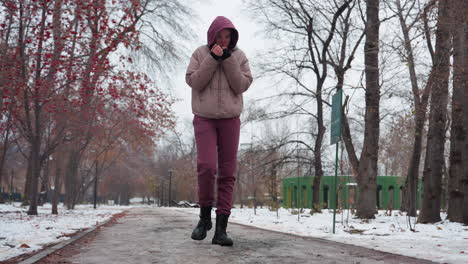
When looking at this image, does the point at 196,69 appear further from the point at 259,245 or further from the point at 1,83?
the point at 1,83

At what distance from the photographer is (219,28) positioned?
13.6 ft

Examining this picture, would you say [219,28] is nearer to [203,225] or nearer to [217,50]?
[217,50]

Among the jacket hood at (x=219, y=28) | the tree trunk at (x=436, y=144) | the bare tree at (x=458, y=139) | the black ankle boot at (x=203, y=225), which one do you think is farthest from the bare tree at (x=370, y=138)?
the black ankle boot at (x=203, y=225)

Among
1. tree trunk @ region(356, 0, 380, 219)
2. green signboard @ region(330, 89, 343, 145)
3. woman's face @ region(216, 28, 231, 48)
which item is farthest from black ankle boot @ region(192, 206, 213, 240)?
tree trunk @ region(356, 0, 380, 219)

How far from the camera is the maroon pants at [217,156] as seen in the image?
4.11 meters

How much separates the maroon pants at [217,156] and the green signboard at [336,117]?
359 cm

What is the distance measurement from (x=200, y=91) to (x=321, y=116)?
16796 mm

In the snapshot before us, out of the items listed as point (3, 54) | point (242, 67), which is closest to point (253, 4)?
point (3, 54)

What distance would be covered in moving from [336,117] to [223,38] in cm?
381

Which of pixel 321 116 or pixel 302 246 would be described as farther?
pixel 321 116

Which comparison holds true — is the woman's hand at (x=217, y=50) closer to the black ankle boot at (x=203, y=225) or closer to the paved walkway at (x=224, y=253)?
the black ankle boot at (x=203, y=225)

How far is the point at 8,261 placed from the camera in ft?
11.7

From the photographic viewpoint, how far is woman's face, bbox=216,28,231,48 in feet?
13.8

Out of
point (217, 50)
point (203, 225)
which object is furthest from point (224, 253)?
point (217, 50)
